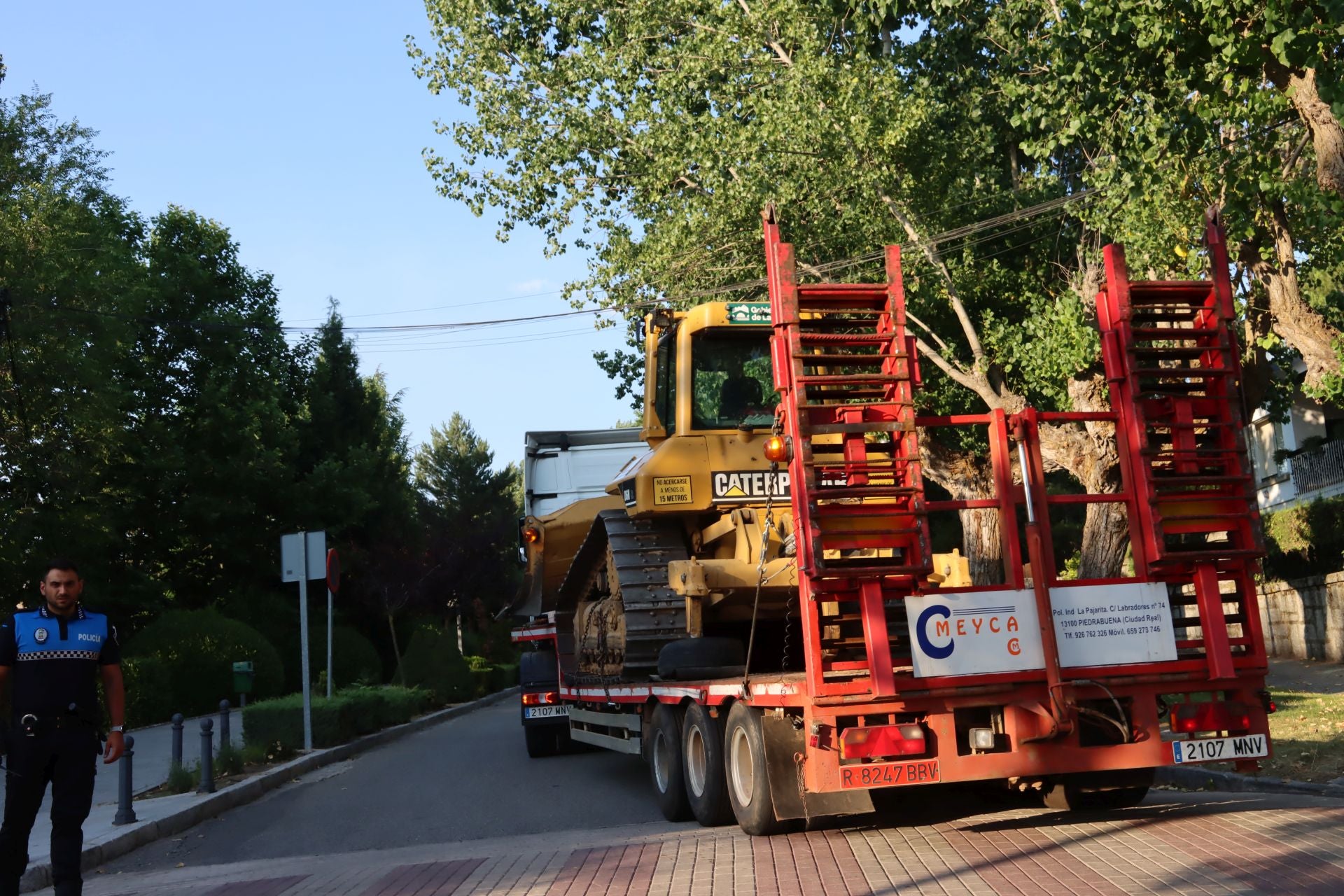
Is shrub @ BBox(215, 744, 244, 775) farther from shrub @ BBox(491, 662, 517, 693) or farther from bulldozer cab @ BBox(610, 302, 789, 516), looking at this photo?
shrub @ BBox(491, 662, 517, 693)

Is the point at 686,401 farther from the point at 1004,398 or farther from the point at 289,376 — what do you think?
the point at 289,376

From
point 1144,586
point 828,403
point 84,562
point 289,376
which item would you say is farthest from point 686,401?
point 289,376

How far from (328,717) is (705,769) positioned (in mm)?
9507

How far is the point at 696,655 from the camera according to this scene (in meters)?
9.44

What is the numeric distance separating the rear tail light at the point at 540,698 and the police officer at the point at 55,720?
26.3 feet

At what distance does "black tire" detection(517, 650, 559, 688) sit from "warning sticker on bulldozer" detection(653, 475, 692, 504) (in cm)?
523

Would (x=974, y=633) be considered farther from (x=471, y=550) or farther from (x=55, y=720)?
(x=471, y=550)

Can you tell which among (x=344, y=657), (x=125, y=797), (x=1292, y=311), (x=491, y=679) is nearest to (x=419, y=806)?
(x=125, y=797)

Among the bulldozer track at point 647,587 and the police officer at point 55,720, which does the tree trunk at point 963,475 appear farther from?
the police officer at point 55,720

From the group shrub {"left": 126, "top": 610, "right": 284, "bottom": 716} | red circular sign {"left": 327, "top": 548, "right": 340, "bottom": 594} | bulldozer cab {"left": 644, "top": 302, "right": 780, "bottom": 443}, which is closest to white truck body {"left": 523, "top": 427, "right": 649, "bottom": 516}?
red circular sign {"left": 327, "top": 548, "right": 340, "bottom": 594}

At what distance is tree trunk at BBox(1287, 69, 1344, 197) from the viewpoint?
1216cm

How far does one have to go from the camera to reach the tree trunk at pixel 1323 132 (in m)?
12.2

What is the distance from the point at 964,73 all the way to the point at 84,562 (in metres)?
20.2

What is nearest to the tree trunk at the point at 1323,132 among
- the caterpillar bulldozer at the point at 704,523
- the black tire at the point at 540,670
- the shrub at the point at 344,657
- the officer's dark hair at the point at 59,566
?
the caterpillar bulldozer at the point at 704,523
